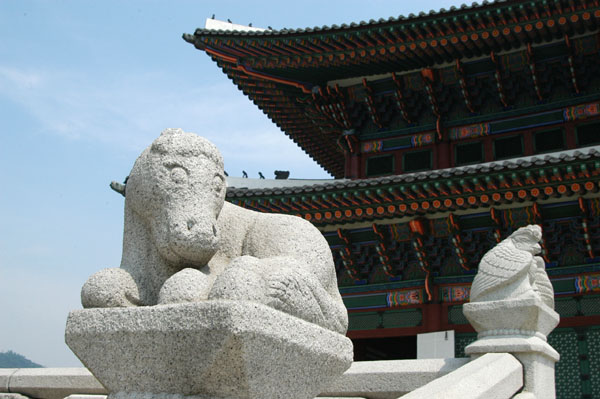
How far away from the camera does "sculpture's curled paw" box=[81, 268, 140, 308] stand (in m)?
2.71

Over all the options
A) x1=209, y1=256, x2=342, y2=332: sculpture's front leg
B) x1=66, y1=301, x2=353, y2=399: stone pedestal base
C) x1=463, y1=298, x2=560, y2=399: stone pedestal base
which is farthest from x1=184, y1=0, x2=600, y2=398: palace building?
x1=66, y1=301, x2=353, y2=399: stone pedestal base

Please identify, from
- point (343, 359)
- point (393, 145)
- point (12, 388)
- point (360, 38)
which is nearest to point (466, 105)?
point (393, 145)

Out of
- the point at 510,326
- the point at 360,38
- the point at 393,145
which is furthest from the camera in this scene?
the point at 393,145

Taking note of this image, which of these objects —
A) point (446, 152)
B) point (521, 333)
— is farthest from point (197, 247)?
point (446, 152)

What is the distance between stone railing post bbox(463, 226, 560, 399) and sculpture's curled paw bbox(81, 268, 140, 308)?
10.3ft

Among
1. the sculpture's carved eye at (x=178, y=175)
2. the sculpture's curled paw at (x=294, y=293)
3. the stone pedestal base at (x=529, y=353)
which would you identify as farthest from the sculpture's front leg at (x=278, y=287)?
the stone pedestal base at (x=529, y=353)

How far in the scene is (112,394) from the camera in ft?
8.78

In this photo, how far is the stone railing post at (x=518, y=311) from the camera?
4.96 meters

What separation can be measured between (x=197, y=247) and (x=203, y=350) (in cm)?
50

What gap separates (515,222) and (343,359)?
754 centimetres

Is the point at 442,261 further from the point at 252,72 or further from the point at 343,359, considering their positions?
the point at 343,359

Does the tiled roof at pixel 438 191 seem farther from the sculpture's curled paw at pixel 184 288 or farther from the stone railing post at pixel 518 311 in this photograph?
the sculpture's curled paw at pixel 184 288

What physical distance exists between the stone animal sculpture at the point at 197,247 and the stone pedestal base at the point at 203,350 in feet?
0.33

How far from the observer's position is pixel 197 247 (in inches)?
108
